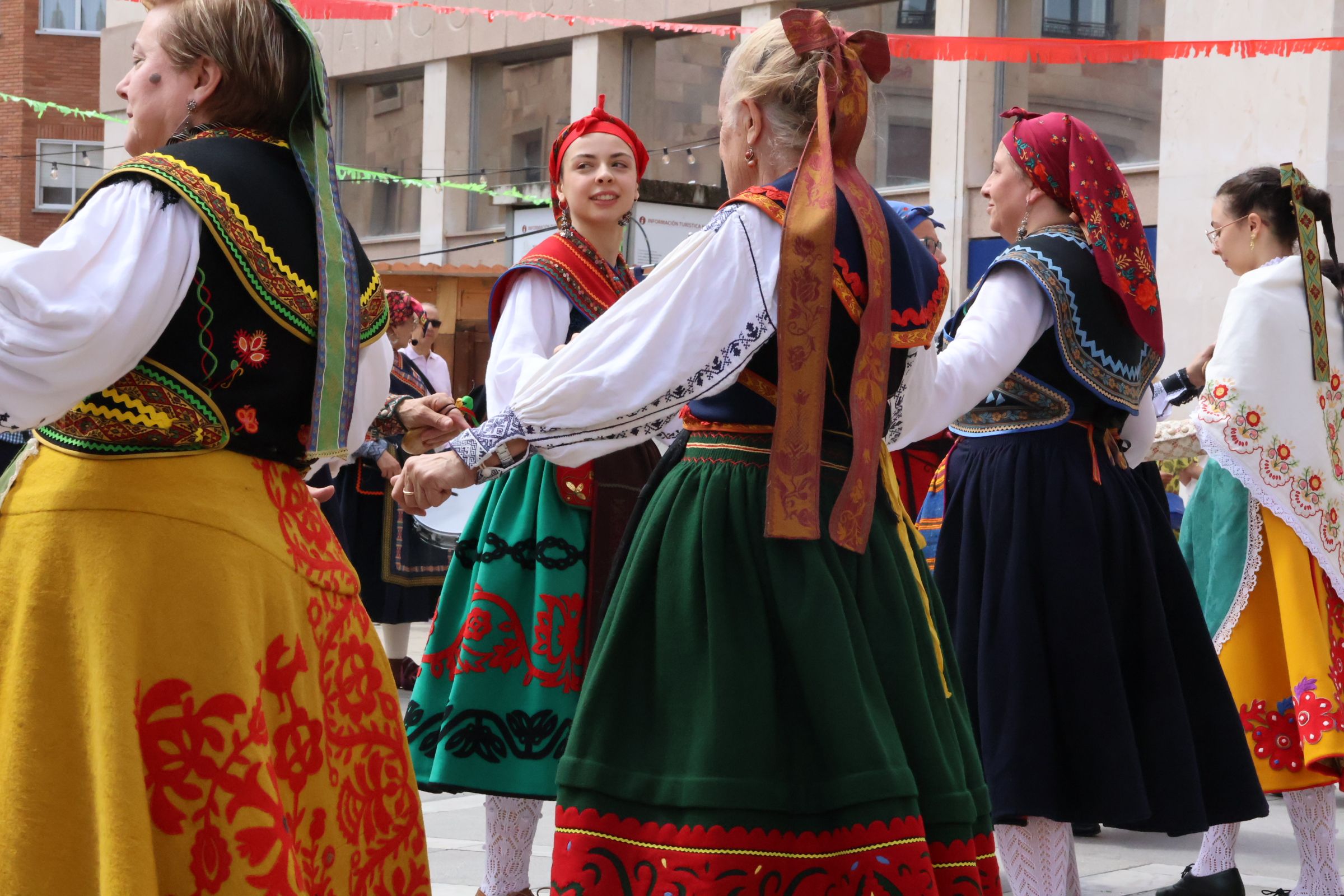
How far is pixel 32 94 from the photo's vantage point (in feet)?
89.7

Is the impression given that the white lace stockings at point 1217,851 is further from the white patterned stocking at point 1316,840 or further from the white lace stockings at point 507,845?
the white lace stockings at point 507,845

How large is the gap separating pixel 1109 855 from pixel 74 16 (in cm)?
2738

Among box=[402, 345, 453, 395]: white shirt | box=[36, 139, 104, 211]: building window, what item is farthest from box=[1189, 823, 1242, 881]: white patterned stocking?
box=[36, 139, 104, 211]: building window

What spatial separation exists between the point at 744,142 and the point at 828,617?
85 cm

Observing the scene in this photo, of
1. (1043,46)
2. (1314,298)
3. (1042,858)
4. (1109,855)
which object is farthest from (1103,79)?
(1042,858)

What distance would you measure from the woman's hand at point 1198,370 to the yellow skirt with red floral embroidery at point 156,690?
3.13 meters

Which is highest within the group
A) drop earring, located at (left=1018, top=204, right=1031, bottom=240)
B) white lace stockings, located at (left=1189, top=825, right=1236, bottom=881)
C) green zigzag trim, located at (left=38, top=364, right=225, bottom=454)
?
drop earring, located at (left=1018, top=204, right=1031, bottom=240)

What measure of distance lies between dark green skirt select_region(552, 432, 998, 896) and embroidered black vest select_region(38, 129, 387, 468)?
0.62 metres

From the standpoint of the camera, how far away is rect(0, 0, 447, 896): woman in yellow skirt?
6.83ft

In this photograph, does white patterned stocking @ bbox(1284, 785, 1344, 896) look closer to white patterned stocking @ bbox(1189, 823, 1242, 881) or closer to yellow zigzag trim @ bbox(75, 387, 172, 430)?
white patterned stocking @ bbox(1189, 823, 1242, 881)

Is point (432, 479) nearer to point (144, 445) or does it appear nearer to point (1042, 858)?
point (144, 445)

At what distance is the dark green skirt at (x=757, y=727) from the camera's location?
2.39 meters

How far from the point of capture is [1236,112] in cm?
1086

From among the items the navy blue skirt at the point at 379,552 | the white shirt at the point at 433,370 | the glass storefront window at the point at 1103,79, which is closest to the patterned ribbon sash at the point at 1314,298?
the navy blue skirt at the point at 379,552
